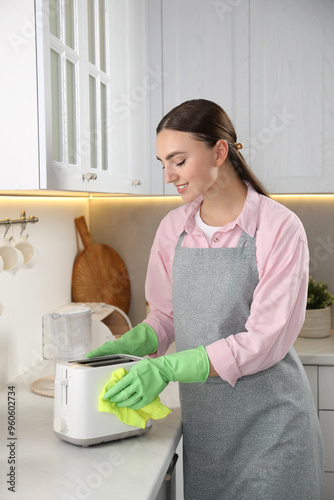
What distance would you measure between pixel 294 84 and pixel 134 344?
3.98 feet

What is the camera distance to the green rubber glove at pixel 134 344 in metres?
1.51

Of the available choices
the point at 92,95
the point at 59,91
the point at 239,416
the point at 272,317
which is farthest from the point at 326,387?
the point at 59,91

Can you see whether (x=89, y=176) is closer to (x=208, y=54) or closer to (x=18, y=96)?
(x=18, y=96)

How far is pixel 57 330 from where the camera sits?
1.79m

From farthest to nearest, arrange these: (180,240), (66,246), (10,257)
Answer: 1. (66,246)
2. (10,257)
3. (180,240)

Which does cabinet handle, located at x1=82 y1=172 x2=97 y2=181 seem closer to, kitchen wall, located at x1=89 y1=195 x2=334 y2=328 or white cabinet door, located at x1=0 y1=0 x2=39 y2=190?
white cabinet door, located at x1=0 y1=0 x2=39 y2=190

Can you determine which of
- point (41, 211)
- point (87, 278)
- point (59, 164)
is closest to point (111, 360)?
point (59, 164)

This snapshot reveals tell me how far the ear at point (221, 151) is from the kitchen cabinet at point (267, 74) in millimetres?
777

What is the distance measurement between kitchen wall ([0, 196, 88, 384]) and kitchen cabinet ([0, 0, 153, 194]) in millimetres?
333

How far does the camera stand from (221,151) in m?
1.47

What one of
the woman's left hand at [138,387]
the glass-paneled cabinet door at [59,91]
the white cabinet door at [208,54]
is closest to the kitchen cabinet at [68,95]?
the glass-paneled cabinet door at [59,91]

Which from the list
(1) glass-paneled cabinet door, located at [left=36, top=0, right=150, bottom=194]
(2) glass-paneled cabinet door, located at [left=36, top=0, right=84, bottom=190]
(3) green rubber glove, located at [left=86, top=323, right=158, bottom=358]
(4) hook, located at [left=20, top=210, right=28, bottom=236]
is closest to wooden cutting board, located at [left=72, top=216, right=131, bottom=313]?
(1) glass-paneled cabinet door, located at [left=36, top=0, right=150, bottom=194]

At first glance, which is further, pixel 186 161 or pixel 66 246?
pixel 66 246

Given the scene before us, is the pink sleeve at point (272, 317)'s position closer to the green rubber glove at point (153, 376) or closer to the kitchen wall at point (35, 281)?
the green rubber glove at point (153, 376)
